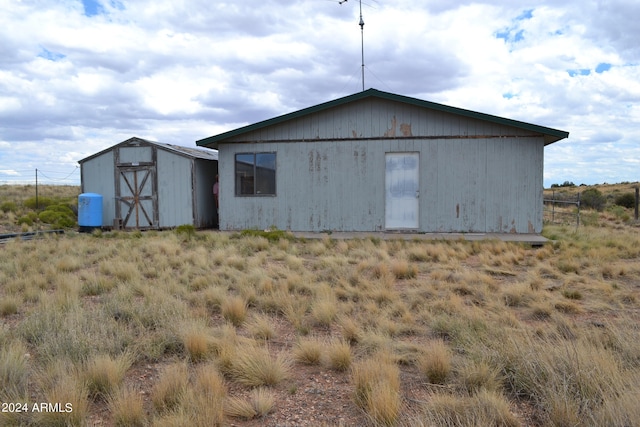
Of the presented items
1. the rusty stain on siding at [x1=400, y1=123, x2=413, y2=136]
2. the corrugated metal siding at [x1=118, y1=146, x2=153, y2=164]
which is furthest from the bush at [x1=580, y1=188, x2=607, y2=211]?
the corrugated metal siding at [x1=118, y1=146, x2=153, y2=164]

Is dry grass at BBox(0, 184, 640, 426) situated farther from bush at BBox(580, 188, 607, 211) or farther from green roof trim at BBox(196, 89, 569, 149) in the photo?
bush at BBox(580, 188, 607, 211)

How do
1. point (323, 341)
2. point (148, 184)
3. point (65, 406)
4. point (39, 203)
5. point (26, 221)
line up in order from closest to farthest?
point (65, 406)
point (323, 341)
point (148, 184)
point (26, 221)
point (39, 203)

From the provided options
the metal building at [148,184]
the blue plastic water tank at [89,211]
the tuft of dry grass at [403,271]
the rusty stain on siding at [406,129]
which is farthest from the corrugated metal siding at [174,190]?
the tuft of dry grass at [403,271]

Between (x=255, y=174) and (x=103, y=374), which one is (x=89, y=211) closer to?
(x=255, y=174)

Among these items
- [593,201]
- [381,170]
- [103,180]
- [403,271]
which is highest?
[381,170]

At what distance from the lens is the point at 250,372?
4.47 meters

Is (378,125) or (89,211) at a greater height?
(378,125)

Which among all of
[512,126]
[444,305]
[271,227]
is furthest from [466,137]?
[444,305]

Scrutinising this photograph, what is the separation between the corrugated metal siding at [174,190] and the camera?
53.9ft

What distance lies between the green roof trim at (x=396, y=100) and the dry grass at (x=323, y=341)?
4.43 meters

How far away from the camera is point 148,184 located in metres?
16.8

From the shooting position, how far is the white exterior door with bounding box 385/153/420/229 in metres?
14.5

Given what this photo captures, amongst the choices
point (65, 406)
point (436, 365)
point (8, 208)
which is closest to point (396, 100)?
point (436, 365)

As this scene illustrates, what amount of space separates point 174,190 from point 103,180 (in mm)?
2914
